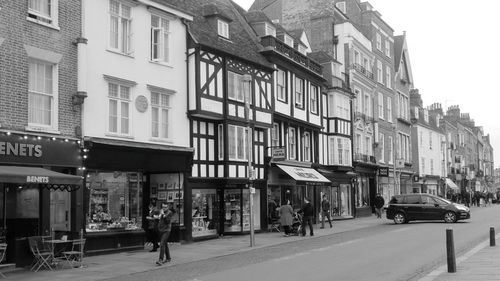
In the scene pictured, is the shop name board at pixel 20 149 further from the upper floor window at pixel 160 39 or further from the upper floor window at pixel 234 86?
A: the upper floor window at pixel 234 86

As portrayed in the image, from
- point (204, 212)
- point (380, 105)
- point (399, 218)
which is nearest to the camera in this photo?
point (204, 212)

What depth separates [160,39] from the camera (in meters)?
21.2

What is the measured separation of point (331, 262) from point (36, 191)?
850cm

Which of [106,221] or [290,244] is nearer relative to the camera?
[106,221]

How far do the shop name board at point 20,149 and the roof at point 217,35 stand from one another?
8.62 metres

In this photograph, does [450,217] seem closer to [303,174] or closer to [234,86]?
[303,174]

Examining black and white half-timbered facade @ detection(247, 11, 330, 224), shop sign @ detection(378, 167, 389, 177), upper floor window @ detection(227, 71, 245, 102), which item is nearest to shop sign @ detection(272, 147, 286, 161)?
black and white half-timbered facade @ detection(247, 11, 330, 224)

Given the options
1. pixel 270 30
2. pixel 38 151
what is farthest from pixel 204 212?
pixel 270 30

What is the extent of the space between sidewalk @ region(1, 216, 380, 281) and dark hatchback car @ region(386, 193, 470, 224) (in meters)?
8.34

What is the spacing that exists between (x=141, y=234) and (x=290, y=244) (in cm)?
540

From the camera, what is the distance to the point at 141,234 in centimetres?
1944

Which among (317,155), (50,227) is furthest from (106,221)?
(317,155)

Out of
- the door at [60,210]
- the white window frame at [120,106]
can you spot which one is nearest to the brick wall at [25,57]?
the white window frame at [120,106]

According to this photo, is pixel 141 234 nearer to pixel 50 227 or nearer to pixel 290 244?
pixel 50 227
